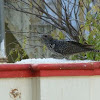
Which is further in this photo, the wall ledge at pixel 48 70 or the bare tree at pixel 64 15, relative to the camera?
the bare tree at pixel 64 15

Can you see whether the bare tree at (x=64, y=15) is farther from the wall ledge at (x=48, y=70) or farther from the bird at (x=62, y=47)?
the wall ledge at (x=48, y=70)

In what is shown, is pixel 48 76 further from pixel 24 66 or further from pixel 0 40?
pixel 0 40

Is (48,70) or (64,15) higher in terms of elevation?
(64,15)

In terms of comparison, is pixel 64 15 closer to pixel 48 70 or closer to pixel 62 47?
pixel 62 47

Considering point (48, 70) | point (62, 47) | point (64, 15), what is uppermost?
point (64, 15)

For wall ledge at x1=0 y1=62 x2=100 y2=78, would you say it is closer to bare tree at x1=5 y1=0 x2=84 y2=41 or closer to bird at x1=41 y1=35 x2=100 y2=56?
bird at x1=41 y1=35 x2=100 y2=56

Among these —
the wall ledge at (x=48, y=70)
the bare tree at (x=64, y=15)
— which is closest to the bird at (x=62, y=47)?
the wall ledge at (x=48, y=70)

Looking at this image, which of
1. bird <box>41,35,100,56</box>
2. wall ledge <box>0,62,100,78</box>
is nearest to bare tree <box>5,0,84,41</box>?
bird <box>41,35,100,56</box>

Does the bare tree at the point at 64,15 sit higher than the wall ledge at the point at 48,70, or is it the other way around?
the bare tree at the point at 64,15

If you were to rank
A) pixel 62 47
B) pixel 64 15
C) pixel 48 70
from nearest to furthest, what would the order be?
pixel 48 70 < pixel 62 47 < pixel 64 15

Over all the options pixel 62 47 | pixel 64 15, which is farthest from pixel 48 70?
pixel 64 15

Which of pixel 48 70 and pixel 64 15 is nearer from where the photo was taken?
pixel 48 70

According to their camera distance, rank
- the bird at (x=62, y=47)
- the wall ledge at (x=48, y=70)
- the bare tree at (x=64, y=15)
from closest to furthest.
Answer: the wall ledge at (x=48, y=70), the bird at (x=62, y=47), the bare tree at (x=64, y=15)

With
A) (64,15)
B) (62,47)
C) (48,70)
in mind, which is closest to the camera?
(48,70)
